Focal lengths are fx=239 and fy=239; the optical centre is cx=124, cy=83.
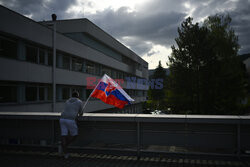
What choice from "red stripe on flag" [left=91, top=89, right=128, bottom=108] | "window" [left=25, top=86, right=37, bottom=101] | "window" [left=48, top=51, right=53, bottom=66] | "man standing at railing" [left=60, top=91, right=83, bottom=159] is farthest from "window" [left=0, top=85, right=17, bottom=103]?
"man standing at railing" [left=60, top=91, right=83, bottom=159]

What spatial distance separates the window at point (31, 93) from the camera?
19722 mm

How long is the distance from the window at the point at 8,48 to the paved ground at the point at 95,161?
1199 centimetres

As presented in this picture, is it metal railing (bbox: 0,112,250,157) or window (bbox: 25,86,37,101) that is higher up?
window (bbox: 25,86,37,101)

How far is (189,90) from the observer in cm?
2470

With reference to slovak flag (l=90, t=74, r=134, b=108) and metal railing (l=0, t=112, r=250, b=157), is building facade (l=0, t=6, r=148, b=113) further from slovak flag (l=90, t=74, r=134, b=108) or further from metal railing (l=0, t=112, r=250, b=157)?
slovak flag (l=90, t=74, r=134, b=108)

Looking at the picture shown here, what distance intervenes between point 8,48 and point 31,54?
9.08ft

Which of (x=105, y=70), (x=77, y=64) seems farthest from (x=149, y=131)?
(x=105, y=70)

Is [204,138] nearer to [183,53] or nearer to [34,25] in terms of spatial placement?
[34,25]

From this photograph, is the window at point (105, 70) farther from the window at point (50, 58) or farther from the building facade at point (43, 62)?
the window at point (50, 58)

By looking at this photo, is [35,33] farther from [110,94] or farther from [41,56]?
[110,94]

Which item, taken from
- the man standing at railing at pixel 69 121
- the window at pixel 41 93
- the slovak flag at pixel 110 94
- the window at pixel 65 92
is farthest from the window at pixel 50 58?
the man standing at railing at pixel 69 121

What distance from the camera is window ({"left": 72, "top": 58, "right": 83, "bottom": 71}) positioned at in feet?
91.2

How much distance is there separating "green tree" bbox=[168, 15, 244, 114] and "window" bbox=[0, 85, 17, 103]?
1541 cm

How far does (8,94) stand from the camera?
58.0 ft
